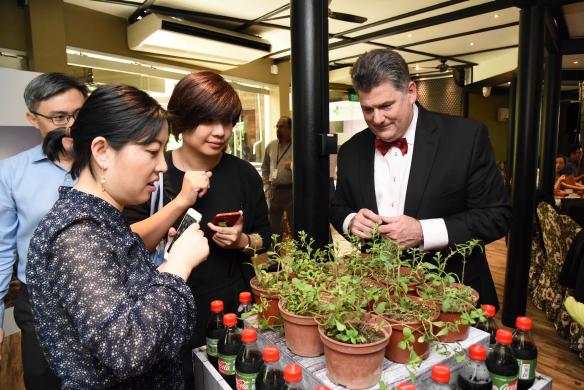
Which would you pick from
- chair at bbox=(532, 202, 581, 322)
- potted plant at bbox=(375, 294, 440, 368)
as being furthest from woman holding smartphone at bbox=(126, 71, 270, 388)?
chair at bbox=(532, 202, 581, 322)

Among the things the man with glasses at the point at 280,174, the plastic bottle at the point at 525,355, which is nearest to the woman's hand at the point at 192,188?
the plastic bottle at the point at 525,355

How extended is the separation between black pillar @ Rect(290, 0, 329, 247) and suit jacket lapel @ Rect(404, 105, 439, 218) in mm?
431

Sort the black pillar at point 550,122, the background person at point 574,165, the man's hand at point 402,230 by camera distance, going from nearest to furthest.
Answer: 1. the man's hand at point 402,230
2. the black pillar at point 550,122
3. the background person at point 574,165

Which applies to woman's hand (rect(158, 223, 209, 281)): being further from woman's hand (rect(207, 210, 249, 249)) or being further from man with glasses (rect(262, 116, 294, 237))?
man with glasses (rect(262, 116, 294, 237))

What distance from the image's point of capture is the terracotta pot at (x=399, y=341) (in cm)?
92

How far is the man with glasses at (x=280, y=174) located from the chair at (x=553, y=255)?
2902mm

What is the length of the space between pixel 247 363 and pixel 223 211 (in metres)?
0.81

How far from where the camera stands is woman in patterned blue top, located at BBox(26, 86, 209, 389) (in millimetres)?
833

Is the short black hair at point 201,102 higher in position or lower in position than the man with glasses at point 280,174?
higher

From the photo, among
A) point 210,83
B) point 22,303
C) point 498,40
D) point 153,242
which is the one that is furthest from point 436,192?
point 498,40

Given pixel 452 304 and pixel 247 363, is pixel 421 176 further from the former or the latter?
pixel 247 363

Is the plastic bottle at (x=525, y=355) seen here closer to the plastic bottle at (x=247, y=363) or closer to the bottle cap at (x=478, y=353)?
the bottle cap at (x=478, y=353)

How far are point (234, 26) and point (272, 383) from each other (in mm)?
6014

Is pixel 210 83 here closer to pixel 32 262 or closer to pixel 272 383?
pixel 32 262
